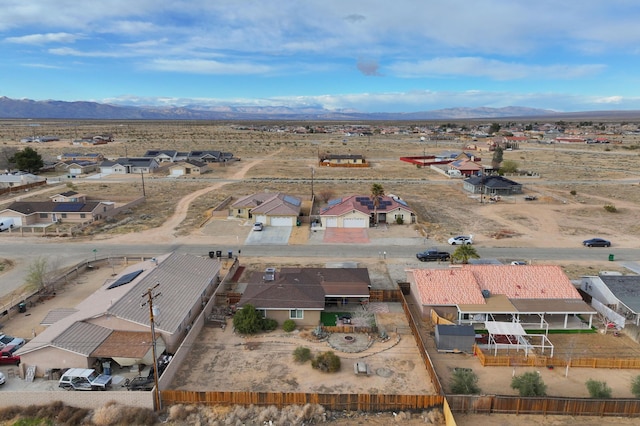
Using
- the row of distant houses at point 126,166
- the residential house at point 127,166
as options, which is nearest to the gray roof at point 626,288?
the row of distant houses at point 126,166

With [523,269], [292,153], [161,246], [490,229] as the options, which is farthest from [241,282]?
[292,153]

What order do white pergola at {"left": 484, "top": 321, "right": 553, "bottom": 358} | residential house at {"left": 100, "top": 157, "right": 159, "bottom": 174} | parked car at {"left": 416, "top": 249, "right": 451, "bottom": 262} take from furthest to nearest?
1. residential house at {"left": 100, "top": 157, "right": 159, "bottom": 174}
2. parked car at {"left": 416, "top": 249, "right": 451, "bottom": 262}
3. white pergola at {"left": 484, "top": 321, "right": 553, "bottom": 358}

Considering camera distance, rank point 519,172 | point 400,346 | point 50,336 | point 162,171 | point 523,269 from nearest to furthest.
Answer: point 50,336, point 400,346, point 523,269, point 519,172, point 162,171

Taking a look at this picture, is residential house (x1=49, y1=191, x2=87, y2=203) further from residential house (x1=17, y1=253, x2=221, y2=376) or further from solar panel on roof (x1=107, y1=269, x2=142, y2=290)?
solar panel on roof (x1=107, y1=269, x2=142, y2=290)

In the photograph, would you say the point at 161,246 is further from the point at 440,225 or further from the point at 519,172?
the point at 519,172

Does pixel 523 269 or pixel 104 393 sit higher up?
pixel 523 269

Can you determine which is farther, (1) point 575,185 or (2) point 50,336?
(1) point 575,185

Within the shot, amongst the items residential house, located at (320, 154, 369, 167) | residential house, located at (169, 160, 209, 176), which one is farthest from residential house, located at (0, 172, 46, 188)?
residential house, located at (320, 154, 369, 167)
